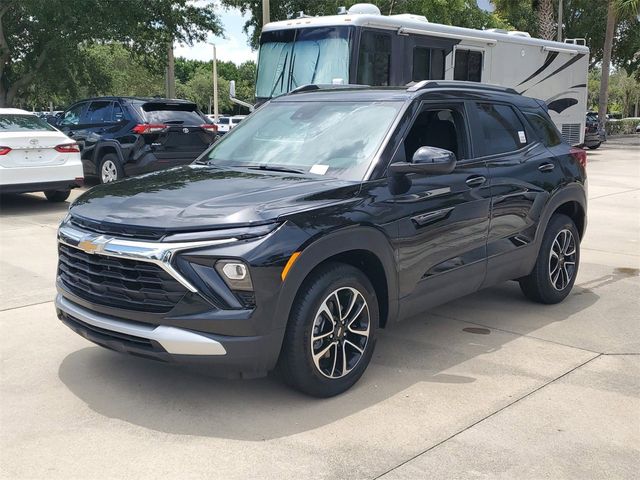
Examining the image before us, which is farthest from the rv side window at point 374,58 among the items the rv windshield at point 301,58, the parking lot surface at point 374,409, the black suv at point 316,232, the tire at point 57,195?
the parking lot surface at point 374,409

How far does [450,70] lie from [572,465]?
423 inches

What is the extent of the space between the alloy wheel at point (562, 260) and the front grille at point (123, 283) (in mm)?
3592

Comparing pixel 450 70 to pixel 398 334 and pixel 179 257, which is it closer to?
pixel 398 334

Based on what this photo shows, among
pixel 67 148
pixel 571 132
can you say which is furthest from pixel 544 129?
pixel 571 132

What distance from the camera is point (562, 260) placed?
6.10 m

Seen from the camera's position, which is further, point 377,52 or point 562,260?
point 377,52

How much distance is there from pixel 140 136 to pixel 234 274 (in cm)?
954

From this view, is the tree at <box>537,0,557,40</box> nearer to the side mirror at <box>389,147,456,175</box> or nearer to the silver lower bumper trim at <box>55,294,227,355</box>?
the side mirror at <box>389,147,456,175</box>

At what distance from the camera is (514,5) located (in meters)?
30.6

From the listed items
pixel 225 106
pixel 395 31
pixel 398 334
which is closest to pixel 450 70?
pixel 395 31

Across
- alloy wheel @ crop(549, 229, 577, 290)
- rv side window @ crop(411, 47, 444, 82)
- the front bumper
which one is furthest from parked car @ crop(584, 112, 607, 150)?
the front bumper

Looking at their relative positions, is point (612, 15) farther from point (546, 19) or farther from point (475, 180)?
point (475, 180)

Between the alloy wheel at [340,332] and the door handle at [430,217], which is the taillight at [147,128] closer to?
the door handle at [430,217]

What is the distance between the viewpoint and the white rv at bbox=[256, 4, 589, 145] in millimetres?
11461
